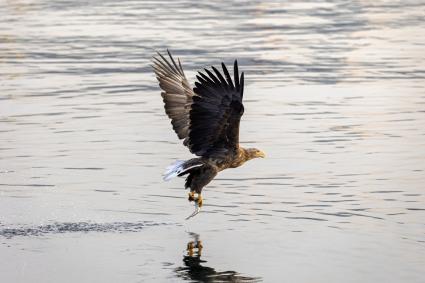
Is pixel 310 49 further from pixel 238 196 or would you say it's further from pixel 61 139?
pixel 238 196

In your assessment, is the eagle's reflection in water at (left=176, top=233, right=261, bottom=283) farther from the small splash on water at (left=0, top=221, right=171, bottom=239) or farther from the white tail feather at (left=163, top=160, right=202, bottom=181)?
the small splash on water at (left=0, top=221, right=171, bottom=239)

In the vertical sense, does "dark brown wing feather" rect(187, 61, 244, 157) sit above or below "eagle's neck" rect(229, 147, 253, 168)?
above

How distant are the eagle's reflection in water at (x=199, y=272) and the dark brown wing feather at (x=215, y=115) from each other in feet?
3.67

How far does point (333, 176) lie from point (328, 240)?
2572 millimetres

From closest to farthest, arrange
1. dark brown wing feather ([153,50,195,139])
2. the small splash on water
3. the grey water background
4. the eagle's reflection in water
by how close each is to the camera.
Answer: the eagle's reflection in water
the grey water background
the small splash on water
dark brown wing feather ([153,50,195,139])

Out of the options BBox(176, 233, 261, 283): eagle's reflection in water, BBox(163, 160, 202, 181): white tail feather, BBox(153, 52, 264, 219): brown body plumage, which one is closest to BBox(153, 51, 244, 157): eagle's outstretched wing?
BBox(153, 52, 264, 219): brown body plumage

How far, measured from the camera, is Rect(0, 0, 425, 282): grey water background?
32.4ft

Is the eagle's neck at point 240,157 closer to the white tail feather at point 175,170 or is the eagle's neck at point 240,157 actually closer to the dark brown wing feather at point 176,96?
the white tail feather at point 175,170

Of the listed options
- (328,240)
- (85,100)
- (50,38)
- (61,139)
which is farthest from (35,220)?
(50,38)

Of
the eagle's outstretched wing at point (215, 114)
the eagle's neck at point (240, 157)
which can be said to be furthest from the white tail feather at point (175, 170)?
the eagle's neck at point (240, 157)

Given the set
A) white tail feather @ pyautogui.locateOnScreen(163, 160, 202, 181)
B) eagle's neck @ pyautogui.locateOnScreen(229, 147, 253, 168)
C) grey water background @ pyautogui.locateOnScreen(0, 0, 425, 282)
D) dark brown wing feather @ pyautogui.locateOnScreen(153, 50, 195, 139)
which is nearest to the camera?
grey water background @ pyautogui.locateOnScreen(0, 0, 425, 282)

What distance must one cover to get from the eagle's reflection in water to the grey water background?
0.6 inches

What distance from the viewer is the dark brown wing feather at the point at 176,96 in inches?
467

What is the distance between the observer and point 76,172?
13.1m
